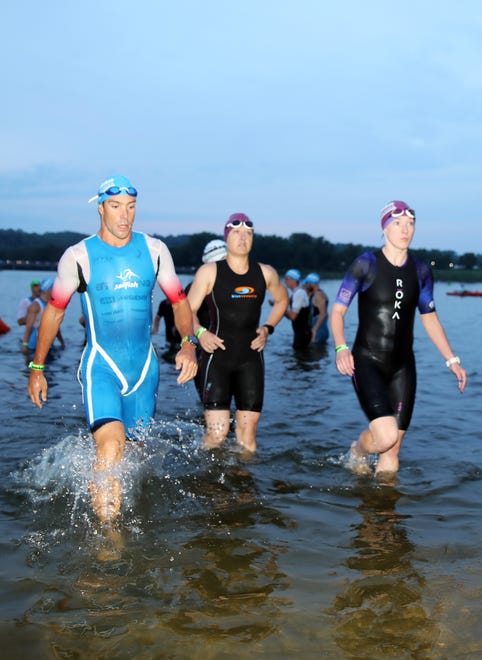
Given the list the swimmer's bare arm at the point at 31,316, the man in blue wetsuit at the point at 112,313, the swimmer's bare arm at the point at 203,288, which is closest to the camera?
the man in blue wetsuit at the point at 112,313

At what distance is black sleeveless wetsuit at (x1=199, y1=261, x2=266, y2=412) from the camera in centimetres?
704

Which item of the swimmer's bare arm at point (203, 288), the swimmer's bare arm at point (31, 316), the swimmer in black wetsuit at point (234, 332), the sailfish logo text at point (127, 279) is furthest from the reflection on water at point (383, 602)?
the swimmer's bare arm at point (31, 316)

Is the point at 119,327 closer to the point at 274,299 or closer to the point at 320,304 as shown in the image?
the point at 274,299

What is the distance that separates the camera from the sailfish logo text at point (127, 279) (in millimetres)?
5414

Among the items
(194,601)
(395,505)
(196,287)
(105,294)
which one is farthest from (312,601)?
(196,287)

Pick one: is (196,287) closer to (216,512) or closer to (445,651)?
(216,512)

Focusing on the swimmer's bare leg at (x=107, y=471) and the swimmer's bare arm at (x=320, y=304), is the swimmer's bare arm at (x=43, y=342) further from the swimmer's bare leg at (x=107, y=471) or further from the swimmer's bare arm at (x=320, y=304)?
the swimmer's bare arm at (x=320, y=304)

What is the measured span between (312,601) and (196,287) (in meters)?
3.55

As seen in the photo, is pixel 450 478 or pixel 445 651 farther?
pixel 450 478

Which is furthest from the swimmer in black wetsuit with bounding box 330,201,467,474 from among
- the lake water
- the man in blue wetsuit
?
the man in blue wetsuit

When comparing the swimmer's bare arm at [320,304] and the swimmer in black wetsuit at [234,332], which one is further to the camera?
the swimmer's bare arm at [320,304]

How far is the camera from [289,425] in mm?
9398

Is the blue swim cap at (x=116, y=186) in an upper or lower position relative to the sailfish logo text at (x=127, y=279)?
upper

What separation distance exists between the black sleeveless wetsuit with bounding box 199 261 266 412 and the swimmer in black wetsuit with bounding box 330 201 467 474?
105 centimetres
